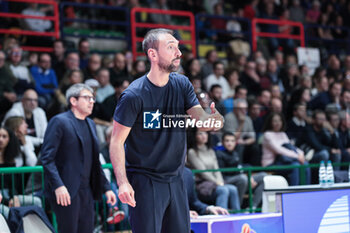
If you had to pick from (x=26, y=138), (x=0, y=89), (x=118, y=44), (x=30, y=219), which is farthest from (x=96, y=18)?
(x=30, y=219)

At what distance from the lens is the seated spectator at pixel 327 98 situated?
31.6 ft

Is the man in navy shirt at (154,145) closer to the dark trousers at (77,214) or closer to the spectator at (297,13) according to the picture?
the dark trousers at (77,214)

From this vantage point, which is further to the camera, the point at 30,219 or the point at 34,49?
the point at 34,49

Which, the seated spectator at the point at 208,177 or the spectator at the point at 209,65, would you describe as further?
the spectator at the point at 209,65

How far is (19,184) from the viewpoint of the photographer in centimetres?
580

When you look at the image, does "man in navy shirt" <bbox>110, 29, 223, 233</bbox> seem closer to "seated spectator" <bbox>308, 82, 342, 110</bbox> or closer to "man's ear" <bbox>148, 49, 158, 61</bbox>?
"man's ear" <bbox>148, 49, 158, 61</bbox>

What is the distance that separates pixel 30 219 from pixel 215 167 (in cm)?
258

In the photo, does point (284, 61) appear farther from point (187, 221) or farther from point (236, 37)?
point (187, 221)

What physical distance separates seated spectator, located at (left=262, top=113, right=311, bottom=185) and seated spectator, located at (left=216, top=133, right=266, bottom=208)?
1.59ft

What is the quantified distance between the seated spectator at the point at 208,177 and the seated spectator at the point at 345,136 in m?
2.53

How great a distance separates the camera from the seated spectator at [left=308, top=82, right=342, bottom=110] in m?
9.63

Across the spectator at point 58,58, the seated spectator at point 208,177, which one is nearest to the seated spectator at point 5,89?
the spectator at point 58,58

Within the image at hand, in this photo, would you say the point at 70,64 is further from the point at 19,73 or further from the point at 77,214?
the point at 77,214

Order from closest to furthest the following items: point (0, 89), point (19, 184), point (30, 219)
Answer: point (30, 219)
point (19, 184)
point (0, 89)
